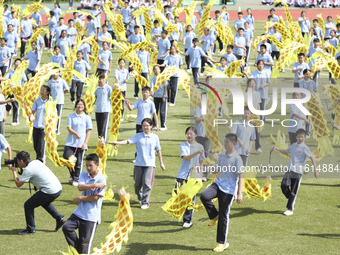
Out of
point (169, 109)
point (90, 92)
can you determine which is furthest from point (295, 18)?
point (90, 92)

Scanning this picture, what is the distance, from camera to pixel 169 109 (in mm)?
22156

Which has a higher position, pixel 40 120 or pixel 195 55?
pixel 195 55

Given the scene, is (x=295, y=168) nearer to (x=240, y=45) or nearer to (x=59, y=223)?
(x=59, y=223)

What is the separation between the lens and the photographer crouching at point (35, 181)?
421 inches

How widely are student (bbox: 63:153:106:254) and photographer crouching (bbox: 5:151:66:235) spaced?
1.47 meters

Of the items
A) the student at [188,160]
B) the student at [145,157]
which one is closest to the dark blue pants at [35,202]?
the student at [145,157]

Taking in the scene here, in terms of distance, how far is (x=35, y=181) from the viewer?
10.9m

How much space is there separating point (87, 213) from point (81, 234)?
1.04ft

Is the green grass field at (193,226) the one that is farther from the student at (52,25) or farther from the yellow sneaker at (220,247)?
the student at (52,25)

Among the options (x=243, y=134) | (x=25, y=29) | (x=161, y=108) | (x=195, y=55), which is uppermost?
(x=25, y=29)

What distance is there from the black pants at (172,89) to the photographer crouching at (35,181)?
34.9 feet

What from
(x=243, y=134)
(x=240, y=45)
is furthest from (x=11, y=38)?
(x=243, y=134)

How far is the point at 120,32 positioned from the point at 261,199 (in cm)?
1555

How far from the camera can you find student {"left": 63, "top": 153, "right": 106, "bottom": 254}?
9461 millimetres
